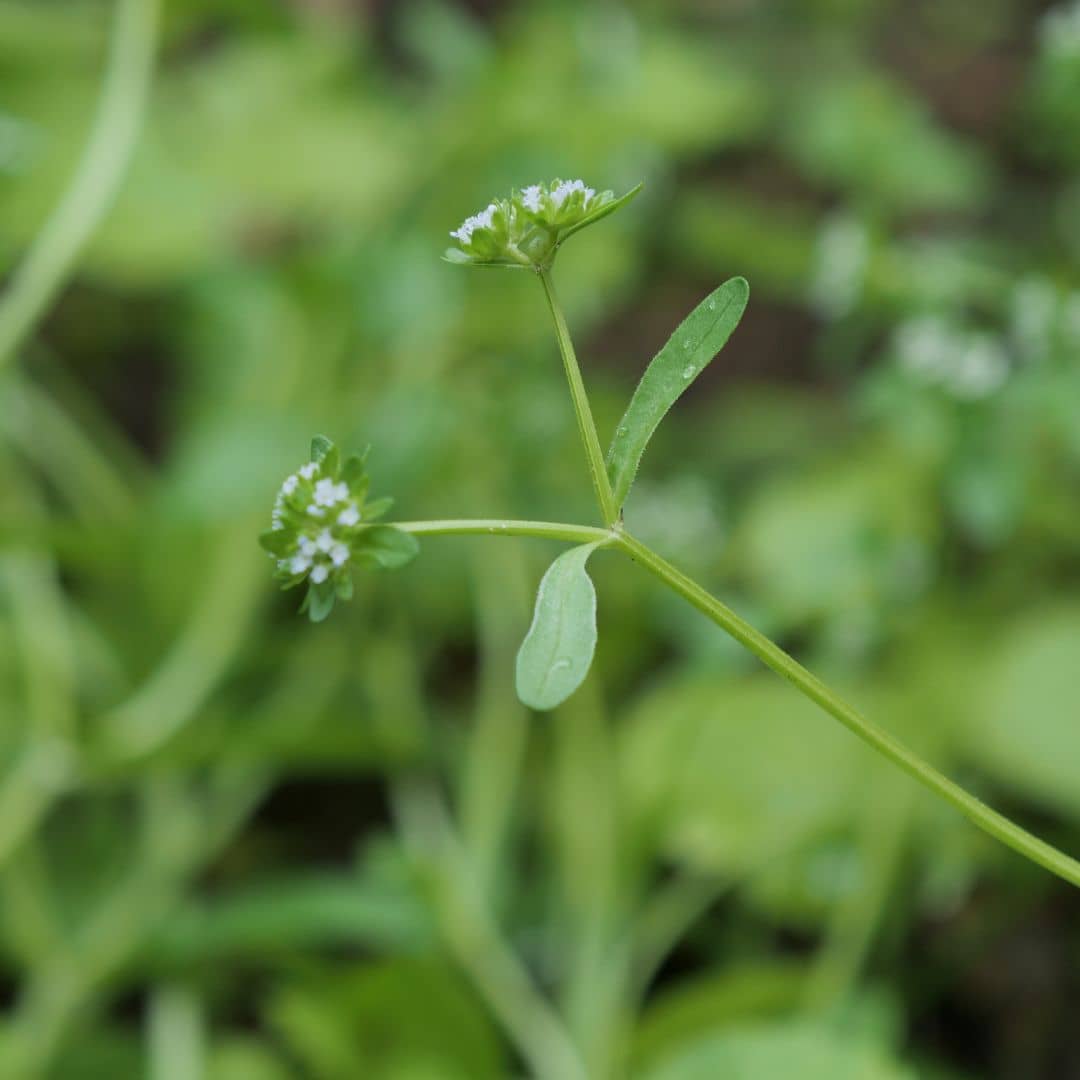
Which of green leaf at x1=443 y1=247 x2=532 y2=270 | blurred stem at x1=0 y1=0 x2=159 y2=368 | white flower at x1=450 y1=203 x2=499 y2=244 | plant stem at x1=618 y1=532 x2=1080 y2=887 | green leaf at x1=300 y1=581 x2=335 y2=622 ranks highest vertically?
blurred stem at x1=0 y1=0 x2=159 y2=368

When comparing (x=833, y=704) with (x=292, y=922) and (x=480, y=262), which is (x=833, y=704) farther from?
(x=292, y=922)

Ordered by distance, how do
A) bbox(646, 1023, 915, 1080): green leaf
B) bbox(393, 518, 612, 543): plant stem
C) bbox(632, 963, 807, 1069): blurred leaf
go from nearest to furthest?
bbox(393, 518, 612, 543): plant stem → bbox(646, 1023, 915, 1080): green leaf → bbox(632, 963, 807, 1069): blurred leaf

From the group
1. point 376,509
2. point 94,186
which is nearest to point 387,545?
point 376,509

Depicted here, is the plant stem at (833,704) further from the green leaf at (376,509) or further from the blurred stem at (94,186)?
the blurred stem at (94,186)

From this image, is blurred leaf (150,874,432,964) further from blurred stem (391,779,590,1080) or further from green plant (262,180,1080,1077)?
green plant (262,180,1080,1077)

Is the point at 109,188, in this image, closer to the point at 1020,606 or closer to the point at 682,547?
the point at 682,547

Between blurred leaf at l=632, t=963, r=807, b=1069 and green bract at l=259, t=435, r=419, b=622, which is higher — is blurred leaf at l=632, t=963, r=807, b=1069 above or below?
below

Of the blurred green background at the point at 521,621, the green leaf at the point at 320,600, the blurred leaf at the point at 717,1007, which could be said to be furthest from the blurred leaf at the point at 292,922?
the green leaf at the point at 320,600

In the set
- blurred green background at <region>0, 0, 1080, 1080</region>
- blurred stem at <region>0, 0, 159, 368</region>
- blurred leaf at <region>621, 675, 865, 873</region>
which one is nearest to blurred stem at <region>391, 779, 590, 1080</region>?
blurred green background at <region>0, 0, 1080, 1080</region>

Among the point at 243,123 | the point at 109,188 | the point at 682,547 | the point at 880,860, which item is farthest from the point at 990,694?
the point at 243,123
